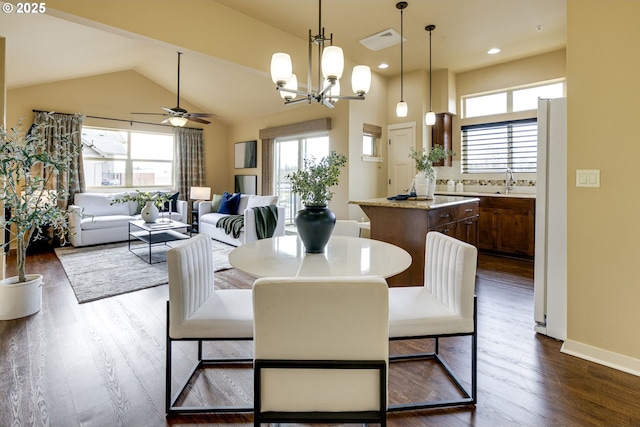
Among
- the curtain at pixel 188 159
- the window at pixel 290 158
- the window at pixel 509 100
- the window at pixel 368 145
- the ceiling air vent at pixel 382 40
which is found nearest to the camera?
the ceiling air vent at pixel 382 40

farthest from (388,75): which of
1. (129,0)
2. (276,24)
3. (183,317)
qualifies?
(183,317)

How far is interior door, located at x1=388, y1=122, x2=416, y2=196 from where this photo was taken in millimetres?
5512

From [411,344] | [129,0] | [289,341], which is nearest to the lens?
[289,341]

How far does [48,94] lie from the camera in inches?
219

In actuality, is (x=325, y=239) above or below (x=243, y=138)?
below

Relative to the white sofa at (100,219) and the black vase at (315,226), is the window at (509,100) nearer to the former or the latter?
the black vase at (315,226)

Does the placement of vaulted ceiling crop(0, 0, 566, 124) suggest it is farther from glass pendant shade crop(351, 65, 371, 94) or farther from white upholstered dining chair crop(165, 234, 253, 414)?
white upholstered dining chair crop(165, 234, 253, 414)

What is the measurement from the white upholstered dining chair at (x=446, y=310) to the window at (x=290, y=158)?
434 centimetres

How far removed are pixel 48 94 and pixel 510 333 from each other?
24.8 ft

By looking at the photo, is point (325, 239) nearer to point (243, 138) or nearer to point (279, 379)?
point (279, 379)

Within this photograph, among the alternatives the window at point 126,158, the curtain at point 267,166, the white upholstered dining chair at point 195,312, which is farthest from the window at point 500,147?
the window at point 126,158

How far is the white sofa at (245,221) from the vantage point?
486 cm

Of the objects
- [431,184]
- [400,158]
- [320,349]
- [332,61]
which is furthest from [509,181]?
[320,349]

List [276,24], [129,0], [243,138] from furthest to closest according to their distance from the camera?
1. [243,138]
2. [276,24]
3. [129,0]
